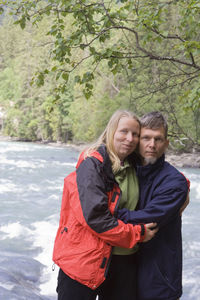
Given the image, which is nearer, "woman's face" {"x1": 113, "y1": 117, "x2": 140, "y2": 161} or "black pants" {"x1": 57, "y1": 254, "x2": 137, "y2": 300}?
"black pants" {"x1": 57, "y1": 254, "x2": 137, "y2": 300}

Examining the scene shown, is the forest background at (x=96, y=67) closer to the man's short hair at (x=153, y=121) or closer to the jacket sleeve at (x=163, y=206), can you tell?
the man's short hair at (x=153, y=121)

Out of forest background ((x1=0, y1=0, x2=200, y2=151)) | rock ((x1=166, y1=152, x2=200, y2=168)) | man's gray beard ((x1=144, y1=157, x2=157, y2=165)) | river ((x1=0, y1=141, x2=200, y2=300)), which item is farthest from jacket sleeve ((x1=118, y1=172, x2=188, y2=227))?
rock ((x1=166, y1=152, x2=200, y2=168))

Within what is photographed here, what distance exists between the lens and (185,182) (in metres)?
1.85

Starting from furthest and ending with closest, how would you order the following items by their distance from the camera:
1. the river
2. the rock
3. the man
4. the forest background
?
the rock < the river < the forest background < the man

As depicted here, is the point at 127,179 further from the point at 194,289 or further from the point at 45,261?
the point at 45,261

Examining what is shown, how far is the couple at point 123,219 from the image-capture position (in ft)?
5.69

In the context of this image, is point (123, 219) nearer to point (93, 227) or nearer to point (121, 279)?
point (93, 227)

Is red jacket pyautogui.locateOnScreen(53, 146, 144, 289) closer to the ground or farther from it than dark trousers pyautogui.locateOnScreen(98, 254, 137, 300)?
farther from it

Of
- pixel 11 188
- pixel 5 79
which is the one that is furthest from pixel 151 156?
pixel 5 79

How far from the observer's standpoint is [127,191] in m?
1.90

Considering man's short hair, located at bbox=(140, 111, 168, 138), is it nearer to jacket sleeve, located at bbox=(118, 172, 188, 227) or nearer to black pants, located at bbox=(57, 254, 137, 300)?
jacket sleeve, located at bbox=(118, 172, 188, 227)

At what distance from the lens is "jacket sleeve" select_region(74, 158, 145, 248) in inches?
66.6

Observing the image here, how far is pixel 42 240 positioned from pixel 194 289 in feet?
10.3

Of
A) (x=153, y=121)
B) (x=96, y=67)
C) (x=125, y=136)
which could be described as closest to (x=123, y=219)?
(x=125, y=136)
